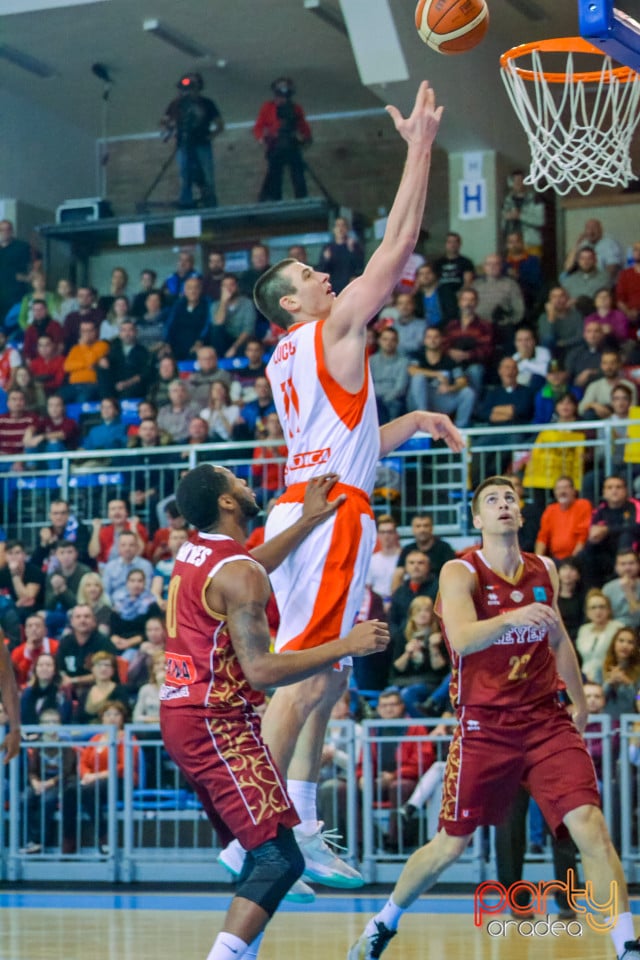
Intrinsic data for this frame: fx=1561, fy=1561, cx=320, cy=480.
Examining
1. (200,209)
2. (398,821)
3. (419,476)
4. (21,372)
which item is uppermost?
(200,209)

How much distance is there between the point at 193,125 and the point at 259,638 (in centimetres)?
1455

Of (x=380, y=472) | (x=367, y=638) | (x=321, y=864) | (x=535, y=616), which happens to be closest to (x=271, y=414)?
(x=380, y=472)

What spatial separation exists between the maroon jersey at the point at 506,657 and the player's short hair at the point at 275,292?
5.38 ft

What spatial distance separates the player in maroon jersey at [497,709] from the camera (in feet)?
23.8

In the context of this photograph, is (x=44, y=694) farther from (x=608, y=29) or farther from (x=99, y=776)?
(x=608, y=29)

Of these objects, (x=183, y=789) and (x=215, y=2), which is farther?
(x=215, y=2)

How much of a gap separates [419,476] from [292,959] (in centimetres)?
754

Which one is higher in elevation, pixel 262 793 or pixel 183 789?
pixel 262 793

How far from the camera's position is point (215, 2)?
18.8 m

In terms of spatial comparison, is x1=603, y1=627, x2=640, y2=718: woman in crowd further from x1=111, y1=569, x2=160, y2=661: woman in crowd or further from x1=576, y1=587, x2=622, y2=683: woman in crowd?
x1=111, y1=569, x2=160, y2=661: woman in crowd

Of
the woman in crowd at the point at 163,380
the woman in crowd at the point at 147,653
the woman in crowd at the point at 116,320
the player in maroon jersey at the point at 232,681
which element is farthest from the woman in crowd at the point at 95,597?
the player in maroon jersey at the point at 232,681

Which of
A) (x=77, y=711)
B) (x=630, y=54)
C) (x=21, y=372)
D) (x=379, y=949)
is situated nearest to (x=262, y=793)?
(x=379, y=949)

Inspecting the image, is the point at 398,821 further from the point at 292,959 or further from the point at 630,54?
the point at 630,54

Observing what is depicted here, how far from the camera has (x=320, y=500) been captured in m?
6.42
